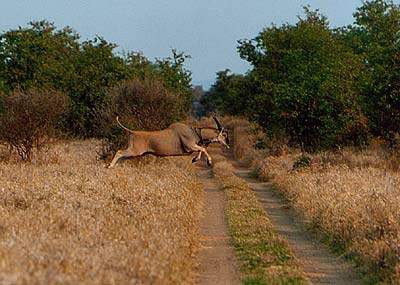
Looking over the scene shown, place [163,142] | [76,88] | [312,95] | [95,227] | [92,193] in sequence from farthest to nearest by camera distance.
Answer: [76,88]
[312,95]
[163,142]
[92,193]
[95,227]

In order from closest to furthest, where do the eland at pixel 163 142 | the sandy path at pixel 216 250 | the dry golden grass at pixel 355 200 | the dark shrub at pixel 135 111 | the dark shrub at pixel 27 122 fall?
the sandy path at pixel 216 250, the dry golden grass at pixel 355 200, the eland at pixel 163 142, the dark shrub at pixel 27 122, the dark shrub at pixel 135 111

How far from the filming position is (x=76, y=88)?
46.9 meters

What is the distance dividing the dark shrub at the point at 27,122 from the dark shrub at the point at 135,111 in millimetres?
2251

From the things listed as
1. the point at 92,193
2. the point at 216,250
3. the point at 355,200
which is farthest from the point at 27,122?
the point at 216,250

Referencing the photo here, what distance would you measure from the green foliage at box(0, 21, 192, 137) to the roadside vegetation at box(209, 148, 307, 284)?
752 inches

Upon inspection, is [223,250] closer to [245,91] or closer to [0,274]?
[0,274]

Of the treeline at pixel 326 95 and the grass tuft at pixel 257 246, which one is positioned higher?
the treeline at pixel 326 95

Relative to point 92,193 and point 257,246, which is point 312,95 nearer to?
point 92,193

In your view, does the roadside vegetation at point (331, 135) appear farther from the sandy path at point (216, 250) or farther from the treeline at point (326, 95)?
the sandy path at point (216, 250)

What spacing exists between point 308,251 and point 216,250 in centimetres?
171

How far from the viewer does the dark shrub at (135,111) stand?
101 feet

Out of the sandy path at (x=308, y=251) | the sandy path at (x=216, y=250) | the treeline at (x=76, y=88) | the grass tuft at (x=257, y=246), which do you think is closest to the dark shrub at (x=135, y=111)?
the treeline at (x=76, y=88)

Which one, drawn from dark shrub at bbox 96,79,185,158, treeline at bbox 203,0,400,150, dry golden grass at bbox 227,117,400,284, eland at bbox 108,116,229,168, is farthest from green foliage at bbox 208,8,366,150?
eland at bbox 108,116,229,168

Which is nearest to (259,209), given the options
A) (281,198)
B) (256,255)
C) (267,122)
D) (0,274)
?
(281,198)
